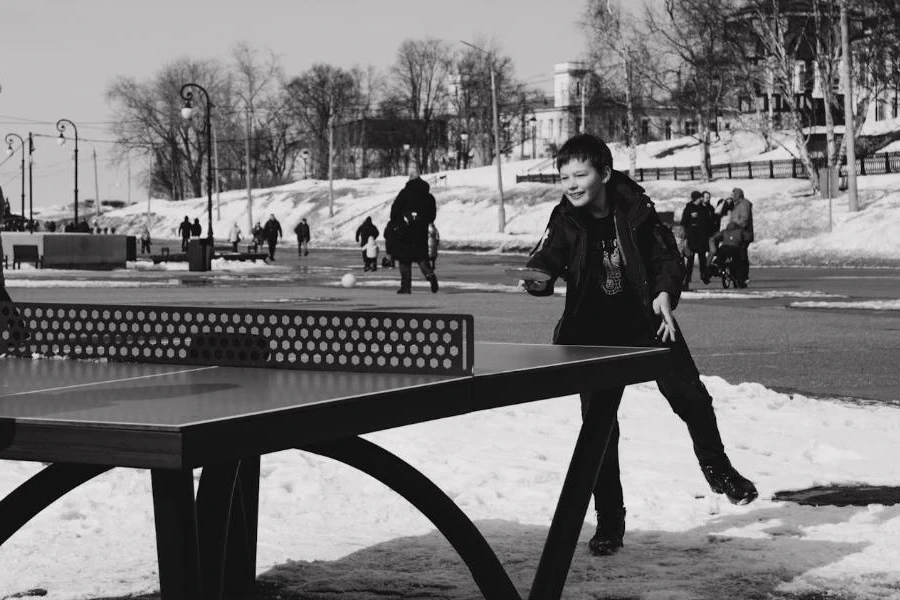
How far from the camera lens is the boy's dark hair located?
5.23m

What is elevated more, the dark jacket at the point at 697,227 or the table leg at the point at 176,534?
the dark jacket at the point at 697,227

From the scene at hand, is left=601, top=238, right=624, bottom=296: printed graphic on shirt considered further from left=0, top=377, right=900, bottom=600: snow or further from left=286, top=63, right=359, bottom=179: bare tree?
left=286, top=63, right=359, bottom=179: bare tree

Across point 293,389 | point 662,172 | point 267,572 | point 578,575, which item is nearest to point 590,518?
point 578,575

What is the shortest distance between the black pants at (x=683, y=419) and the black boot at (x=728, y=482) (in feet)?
0.09

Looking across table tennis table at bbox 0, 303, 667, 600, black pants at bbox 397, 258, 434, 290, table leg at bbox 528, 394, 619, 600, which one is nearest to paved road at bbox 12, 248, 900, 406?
black pants at bbox 397, 258, 434, 290

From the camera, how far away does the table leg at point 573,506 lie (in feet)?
13.5

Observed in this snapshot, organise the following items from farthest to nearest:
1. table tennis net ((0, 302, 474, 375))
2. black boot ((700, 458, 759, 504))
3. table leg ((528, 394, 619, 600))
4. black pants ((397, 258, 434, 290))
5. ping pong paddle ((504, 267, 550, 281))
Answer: black pants ((397, 258, 434, 290)) → black boot ((700, 458, 759, 504)) → ping pong paddle ((504, 267, 550, 281)) → table leg ((528, 394, 619, 600)) → table tennis net ((0, 302, 474, 375))

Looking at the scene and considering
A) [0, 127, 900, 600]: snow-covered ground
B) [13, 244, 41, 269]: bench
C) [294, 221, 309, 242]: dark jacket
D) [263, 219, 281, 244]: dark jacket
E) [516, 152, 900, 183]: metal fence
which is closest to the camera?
[0, 127, 900, 600]: snow-covered ground

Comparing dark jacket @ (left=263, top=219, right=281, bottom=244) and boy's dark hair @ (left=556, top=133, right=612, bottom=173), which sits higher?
dark jacket @ (left=263, top=219, right=281, bottom=244)

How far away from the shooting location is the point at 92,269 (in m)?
39.9

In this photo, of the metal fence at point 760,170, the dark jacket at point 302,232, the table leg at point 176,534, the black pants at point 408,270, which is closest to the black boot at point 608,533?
the table leg at point 176,534

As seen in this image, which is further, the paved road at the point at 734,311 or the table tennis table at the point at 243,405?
the paved road at the point at 734,311

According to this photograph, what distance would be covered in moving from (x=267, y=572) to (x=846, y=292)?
20.5m

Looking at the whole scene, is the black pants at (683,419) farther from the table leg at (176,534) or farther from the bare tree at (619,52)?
the bare tree at (619,52)
